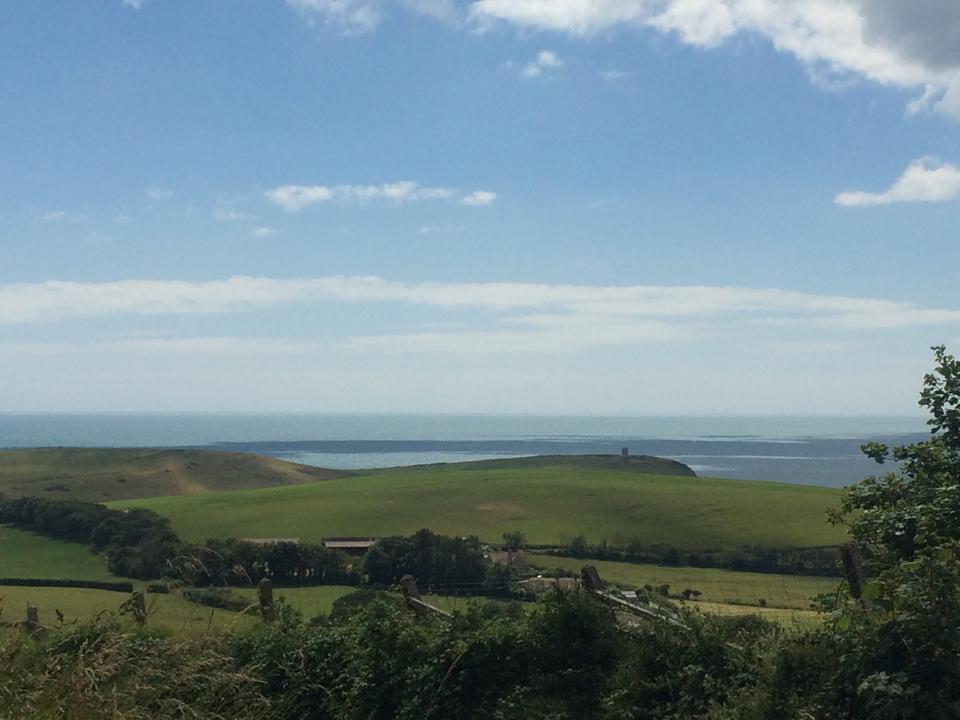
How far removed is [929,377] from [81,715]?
31.4 feet

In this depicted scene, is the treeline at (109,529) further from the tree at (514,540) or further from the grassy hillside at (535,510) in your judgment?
the tree at (514,540)

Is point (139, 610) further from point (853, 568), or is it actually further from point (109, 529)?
point (109, 529)

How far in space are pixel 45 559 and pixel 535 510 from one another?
3737 centimetres

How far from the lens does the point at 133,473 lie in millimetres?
101812

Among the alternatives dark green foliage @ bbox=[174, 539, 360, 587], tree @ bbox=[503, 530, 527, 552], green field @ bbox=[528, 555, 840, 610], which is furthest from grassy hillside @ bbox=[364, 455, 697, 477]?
dark green foliage @ bbox=[174, 539, 360, 587]

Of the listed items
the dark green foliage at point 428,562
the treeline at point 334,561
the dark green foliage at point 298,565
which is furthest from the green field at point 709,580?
the dark green foliage at point 298,565

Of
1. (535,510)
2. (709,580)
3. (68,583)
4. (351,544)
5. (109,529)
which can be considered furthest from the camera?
(535,510)

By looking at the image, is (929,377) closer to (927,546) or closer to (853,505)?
(853,505)

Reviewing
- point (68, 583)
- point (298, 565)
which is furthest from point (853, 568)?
point (68, 583)

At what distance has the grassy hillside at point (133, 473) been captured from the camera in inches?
3578

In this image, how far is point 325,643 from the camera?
10727 millimetres

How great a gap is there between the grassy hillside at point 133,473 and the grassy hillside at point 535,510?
8.51 m

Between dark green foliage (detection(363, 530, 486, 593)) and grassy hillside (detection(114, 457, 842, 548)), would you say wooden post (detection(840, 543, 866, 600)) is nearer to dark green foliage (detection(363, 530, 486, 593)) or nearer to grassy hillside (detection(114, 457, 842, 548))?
dark green foliage (detection(363, 530, 486, 593))

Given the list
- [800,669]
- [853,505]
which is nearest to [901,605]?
[800,669]
